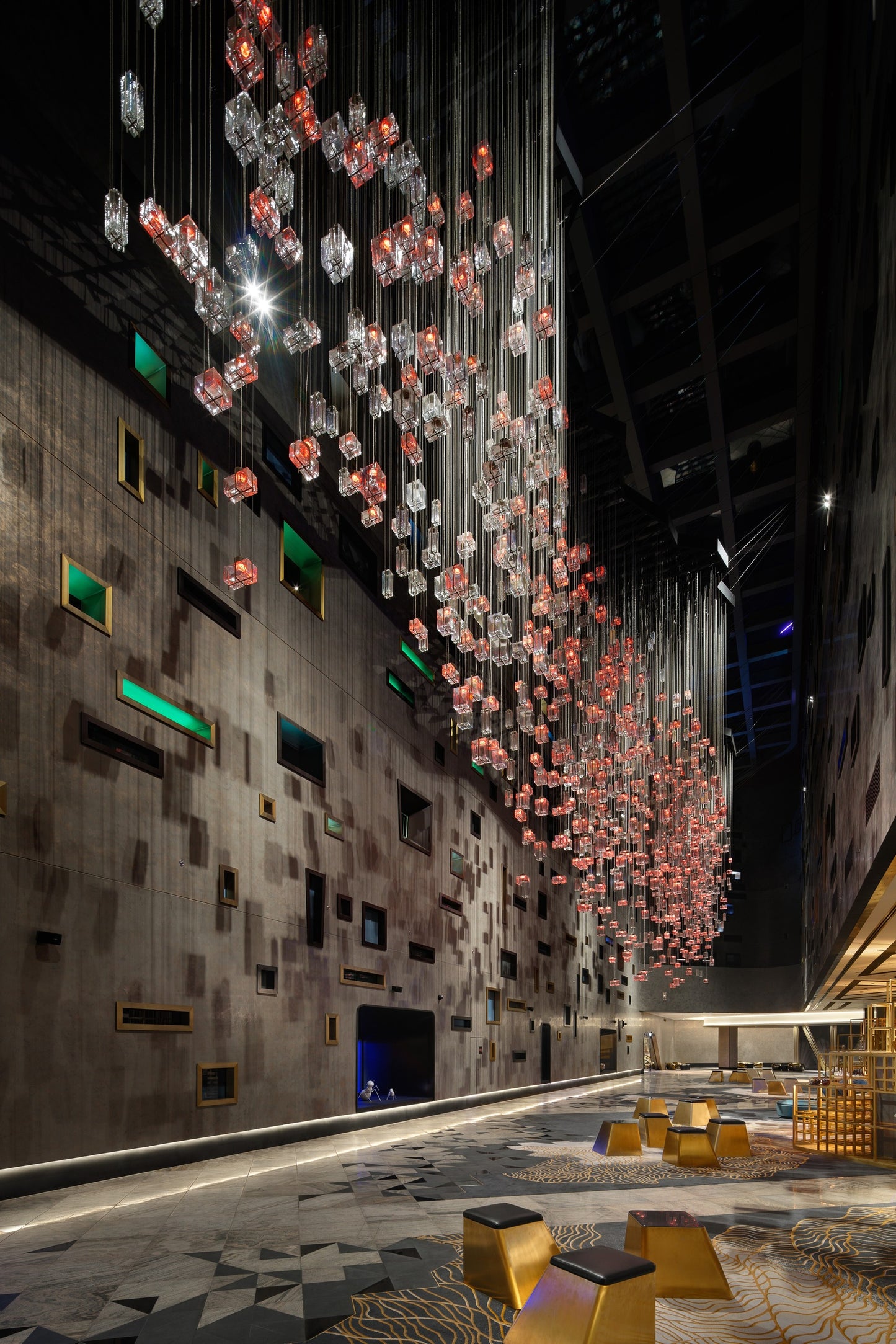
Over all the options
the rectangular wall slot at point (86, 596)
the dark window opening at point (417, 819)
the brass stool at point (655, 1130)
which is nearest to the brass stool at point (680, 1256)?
the brass stool at point (655, 1130)

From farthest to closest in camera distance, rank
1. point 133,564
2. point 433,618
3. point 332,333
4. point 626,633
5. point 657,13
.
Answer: point 626,633
point 433,618
point 332,333
point 657,13
point 133,564

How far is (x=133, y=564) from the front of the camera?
9969mm

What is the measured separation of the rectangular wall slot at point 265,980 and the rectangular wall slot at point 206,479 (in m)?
6.16

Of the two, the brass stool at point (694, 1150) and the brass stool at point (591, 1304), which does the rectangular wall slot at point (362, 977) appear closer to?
the brass stool at point (694, 1150)

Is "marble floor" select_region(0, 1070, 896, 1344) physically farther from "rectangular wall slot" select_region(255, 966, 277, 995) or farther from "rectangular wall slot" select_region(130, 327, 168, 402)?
"rectangular wall slot" select_region(130, 327, 168, 402)

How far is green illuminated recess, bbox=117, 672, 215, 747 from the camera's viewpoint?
9664mm

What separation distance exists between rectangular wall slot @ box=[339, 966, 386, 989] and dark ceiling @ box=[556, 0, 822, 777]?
1175cm

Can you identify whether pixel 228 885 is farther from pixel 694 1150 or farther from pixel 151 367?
pixel 151 367

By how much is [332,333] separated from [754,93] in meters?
7.49

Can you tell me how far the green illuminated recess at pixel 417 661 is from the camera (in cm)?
1873

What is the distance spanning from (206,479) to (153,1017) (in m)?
6.52

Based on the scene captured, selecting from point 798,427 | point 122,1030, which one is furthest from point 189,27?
point 798,427

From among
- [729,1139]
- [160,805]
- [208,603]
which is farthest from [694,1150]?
[208,603]

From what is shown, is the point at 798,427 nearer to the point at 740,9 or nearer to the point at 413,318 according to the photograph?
the point at 740,9
